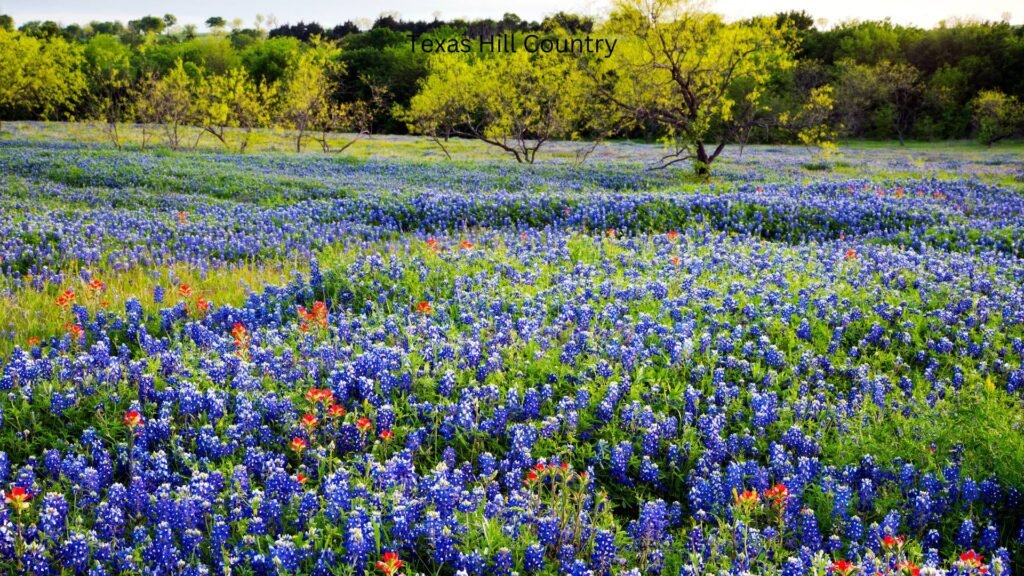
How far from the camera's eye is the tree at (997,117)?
51031 mm

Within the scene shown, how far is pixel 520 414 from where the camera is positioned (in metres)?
5.03

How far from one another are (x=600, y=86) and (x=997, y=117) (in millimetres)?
40539

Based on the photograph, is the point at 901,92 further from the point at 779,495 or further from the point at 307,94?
the point at 779,495

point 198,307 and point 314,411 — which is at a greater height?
point 198,307

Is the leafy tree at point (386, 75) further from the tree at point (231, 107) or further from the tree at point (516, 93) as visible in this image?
the tree at point (516, 93)

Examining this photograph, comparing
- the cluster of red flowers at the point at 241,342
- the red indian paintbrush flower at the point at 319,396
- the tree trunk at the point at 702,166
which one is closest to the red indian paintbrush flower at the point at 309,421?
the red indian paintbrush flower at the point at 319,396

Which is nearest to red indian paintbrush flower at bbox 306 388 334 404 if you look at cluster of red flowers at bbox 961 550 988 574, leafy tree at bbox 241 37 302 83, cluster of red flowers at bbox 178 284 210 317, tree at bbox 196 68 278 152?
cluster of red flowers at bbox 178 284 210 317

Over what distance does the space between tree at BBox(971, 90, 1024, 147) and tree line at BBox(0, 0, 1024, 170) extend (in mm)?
147

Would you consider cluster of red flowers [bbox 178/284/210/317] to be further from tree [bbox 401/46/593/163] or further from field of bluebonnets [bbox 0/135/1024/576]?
tree [bbox 401/46/593/163]

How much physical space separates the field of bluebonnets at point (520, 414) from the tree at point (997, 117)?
51296 millimetres

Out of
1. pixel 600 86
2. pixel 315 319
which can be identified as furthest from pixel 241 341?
pixel 600 86

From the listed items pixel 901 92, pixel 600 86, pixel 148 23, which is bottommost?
pixel 600 86

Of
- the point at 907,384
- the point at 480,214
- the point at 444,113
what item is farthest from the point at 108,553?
the point at 444,113

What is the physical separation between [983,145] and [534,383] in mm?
60543
